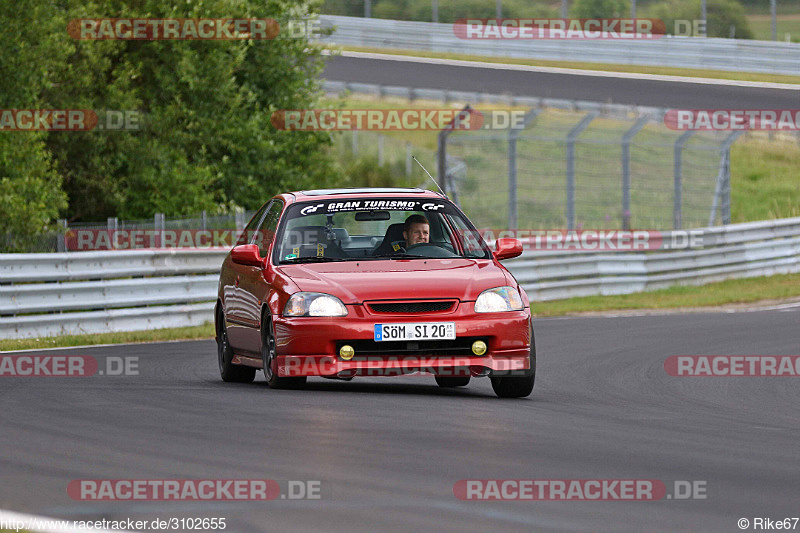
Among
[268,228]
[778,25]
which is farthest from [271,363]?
[778,25]

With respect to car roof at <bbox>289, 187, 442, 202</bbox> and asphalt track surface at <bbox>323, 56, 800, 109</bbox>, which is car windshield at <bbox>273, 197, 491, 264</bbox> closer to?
car roof at <bbox>289, 187, 442, 202</bbox>

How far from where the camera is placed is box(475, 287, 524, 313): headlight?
1038cm

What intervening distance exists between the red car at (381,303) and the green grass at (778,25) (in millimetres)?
40800

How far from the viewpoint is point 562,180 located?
39219 mm

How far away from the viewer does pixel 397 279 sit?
10477 millimetres

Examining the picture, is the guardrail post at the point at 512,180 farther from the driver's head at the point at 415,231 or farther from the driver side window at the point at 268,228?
the driver's head at the point at 415,231

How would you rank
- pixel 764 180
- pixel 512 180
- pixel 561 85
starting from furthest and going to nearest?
pixel 561 85 → pixel 764 180 → pixel 512 180

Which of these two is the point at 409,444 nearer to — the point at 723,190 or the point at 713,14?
the point at 723,190

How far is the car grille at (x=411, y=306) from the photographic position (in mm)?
10297

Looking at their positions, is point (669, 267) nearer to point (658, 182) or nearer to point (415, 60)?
point (658, 182)

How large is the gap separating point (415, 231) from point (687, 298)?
1324cm

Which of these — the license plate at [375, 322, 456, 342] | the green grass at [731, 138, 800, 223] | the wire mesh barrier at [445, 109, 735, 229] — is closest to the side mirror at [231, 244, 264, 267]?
the license plate at [375, 322, 456, 342]

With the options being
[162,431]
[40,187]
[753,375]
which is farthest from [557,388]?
[40,187]

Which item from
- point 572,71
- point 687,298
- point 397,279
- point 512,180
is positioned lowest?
point 687,298
